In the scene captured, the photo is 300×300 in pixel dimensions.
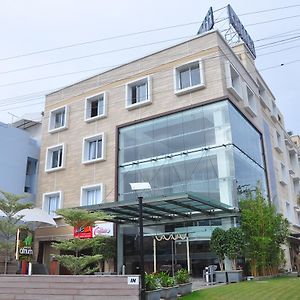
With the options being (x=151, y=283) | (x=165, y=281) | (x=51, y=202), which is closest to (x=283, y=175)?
(x=51, y=202)

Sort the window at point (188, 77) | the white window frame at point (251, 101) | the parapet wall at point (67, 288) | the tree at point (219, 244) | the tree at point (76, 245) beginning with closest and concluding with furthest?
1. the parapet wall at point (67, 288)
2. the tree at point (76, 245)
3. the tree at point (219, 244)
4. the window at point (188, 77)
5. the white window frame at point (251, 101)

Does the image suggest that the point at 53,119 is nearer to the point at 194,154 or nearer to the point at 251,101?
the point at 194,154

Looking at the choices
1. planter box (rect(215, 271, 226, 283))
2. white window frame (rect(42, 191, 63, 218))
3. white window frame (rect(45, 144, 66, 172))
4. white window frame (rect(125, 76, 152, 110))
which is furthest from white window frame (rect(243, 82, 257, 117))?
white window frame (rect(42, 191, 63, 218))

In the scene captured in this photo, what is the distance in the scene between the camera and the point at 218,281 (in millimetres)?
16344

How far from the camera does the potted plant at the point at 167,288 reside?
36.6 feet

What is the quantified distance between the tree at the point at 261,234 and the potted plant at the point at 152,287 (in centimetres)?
766

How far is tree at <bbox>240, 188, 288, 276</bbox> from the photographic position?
17.8 meters

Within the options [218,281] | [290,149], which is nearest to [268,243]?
[218,281]

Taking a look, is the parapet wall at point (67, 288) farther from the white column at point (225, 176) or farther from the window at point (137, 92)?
the window at point (137, 92)

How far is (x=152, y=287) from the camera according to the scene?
10.8 meters

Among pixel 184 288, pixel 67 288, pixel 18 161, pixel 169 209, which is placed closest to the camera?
pixel 67 288

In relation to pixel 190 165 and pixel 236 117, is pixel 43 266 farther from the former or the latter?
pixel 236 117

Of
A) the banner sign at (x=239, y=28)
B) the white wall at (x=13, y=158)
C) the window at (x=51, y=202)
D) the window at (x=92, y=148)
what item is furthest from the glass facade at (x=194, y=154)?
the banner sign at (x=239, y=28)

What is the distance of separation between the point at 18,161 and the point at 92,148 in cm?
568
